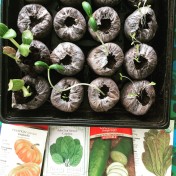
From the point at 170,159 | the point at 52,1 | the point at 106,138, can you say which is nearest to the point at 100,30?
the point at 52,1

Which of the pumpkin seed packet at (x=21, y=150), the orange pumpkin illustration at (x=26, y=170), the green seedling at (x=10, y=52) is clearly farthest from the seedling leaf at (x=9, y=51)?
the orange pumpkin illustration at (x=26, y=170)

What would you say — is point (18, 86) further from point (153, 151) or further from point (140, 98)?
point (153, 151)

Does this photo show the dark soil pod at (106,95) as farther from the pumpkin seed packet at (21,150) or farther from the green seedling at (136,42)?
the pumpkin seed packet at (21,150)

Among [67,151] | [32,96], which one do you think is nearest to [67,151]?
[67,151]

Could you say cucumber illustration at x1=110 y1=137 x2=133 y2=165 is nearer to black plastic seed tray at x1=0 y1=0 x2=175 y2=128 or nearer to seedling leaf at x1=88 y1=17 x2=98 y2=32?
black plastic seed tray at x1=0 y1=0 x2=175 y2=128

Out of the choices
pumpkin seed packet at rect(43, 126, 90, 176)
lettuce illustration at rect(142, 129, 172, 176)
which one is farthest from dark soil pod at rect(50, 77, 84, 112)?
lettuce illustration at rect(142, 129, 172, 176)

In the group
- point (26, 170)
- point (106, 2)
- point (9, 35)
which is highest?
point (106, 2)
